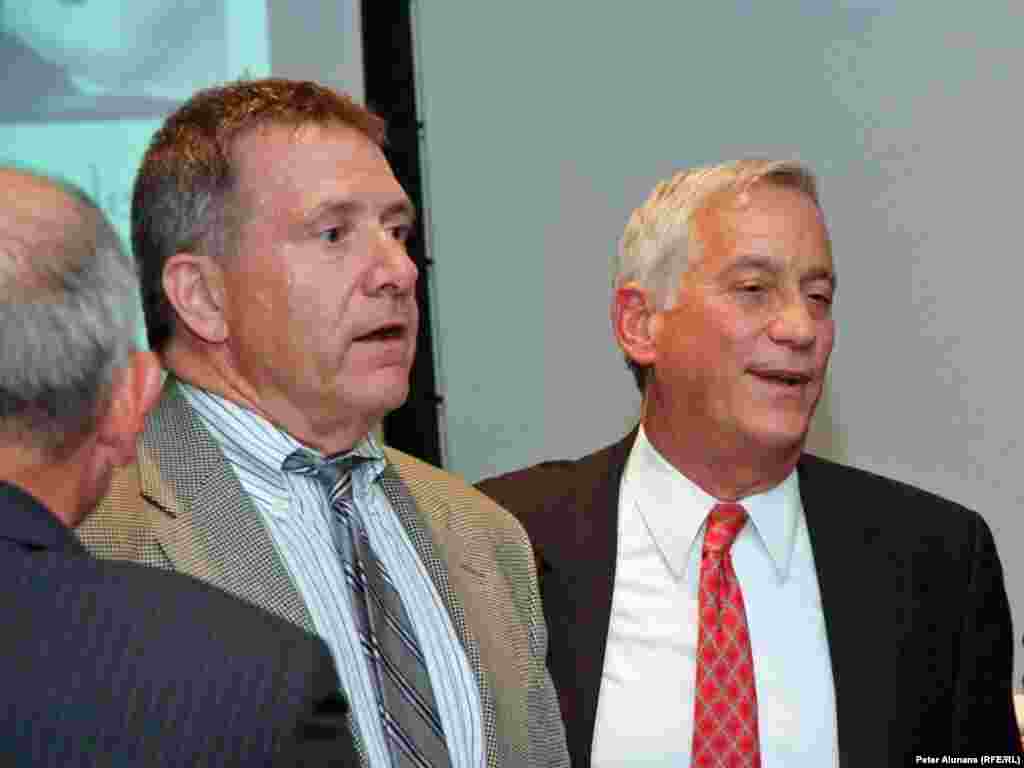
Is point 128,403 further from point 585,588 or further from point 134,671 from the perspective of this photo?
point 585,588

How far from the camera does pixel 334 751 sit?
1348mm

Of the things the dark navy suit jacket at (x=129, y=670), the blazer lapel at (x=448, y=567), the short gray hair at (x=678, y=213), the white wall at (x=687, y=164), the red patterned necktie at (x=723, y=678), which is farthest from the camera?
the white wall at (x=687, y=164)

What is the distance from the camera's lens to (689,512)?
9.05 ft

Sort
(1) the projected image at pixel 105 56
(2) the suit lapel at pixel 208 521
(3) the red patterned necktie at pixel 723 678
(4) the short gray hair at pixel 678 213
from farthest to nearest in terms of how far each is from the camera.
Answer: (1) the projected image at pixel 105 56 < (4) the short gray hair at pixel 678 213 < (3) the red patterned necktie at pixel 723 678 < (2) the suit lapel at pixel 208 521

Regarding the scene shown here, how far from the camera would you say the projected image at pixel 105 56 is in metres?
3.56

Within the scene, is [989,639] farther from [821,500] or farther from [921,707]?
[821,500]

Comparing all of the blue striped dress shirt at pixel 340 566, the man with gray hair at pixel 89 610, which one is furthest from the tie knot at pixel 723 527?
the man with gray hair at pixel 89 610

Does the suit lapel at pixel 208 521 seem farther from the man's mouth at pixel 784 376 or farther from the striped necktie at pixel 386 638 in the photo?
the man's mouth at pixel 784 376

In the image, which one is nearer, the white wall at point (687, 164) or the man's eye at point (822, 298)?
the man's eye at point (822, 298)

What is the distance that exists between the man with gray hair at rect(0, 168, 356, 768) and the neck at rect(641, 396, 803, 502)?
1.47 m

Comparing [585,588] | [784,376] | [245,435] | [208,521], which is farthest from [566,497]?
[208,521]

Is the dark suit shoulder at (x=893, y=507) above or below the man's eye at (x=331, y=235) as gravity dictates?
below

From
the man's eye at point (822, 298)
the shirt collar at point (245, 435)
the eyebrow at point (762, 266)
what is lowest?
the shirt collar at point (245, 435)

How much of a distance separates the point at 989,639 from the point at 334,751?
1.71m
